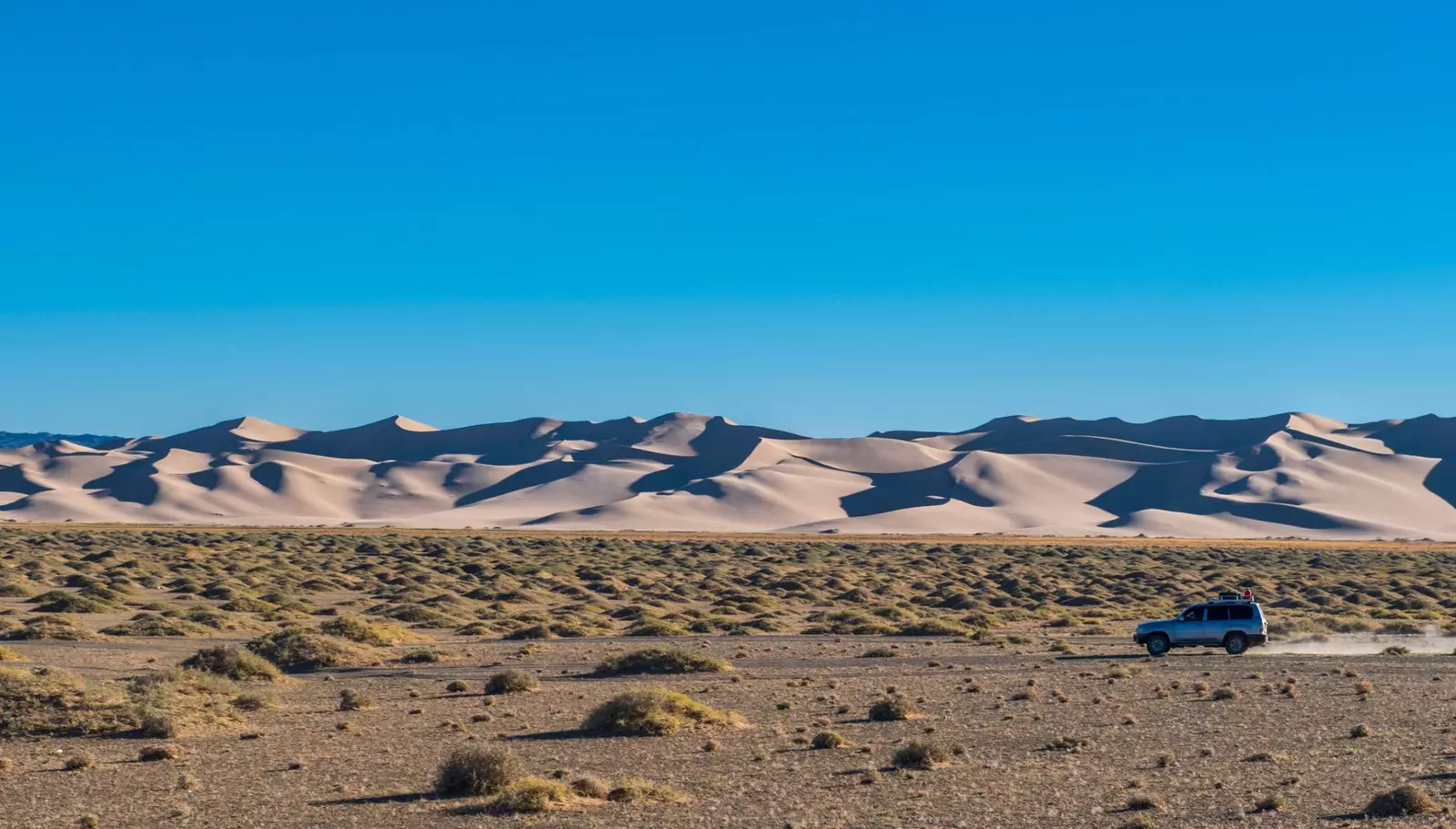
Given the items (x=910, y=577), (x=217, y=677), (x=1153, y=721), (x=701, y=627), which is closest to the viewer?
(x=1153, y=721)

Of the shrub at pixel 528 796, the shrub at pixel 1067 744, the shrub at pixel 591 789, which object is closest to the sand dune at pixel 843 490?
the shrub at pixel 1067 744

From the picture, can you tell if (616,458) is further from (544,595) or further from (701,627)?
(701,627)

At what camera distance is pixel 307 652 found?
1160 inches

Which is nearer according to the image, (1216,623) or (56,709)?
(56,709)

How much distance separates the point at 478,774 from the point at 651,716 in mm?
4791

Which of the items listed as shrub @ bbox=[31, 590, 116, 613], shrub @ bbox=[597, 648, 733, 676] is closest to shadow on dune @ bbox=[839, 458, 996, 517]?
shrub @ bbox=[31, 590, 116, 613]

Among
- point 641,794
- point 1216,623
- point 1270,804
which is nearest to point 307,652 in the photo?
point 641,794

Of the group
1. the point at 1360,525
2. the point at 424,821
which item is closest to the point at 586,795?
the point at 424,821

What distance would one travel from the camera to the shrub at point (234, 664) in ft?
85.3

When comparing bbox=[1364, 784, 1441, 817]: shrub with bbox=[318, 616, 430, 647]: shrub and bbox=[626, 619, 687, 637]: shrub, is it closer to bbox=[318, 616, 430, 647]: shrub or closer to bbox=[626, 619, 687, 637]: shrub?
bbox=[318, 616, 430, 647]: shrub

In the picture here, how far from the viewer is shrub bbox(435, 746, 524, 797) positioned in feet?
51.5

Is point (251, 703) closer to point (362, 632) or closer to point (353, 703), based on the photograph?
point (353, 703)

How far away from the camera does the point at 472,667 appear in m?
30.1

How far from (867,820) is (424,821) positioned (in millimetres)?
4389
